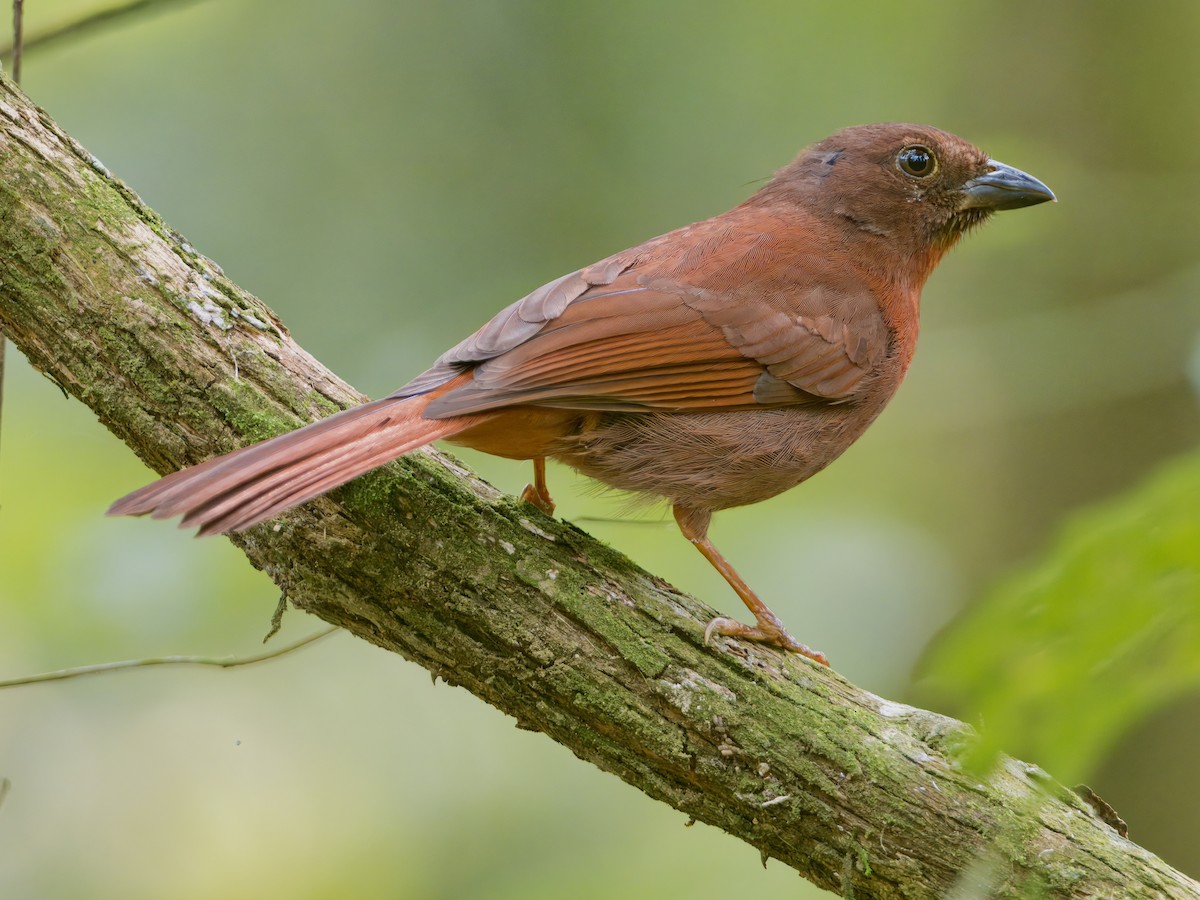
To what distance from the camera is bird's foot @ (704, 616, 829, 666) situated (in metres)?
3.04

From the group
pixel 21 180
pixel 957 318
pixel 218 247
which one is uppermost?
pixel 957 318

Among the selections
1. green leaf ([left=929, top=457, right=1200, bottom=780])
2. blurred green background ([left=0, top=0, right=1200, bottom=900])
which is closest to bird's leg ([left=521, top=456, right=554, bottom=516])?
blurred green background ([left=0, top=0, right=1200, bottom=900])

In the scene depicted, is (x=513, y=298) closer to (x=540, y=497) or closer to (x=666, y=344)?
(x=540, y=497)

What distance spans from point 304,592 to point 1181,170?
515cm

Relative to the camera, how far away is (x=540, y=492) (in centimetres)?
362

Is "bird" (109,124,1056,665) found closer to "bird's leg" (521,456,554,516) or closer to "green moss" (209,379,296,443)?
"bird's leg" (521,456,554,516)

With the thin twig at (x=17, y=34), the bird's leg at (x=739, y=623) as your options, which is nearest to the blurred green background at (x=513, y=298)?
the bird's leg at (x=739, y=623)

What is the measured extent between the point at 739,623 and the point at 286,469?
4.25 feet

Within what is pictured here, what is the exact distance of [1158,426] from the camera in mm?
5438

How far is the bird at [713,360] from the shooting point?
9.45 feet

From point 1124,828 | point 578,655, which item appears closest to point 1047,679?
point 578,655

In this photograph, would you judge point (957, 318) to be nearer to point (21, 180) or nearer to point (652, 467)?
point (652, 467)

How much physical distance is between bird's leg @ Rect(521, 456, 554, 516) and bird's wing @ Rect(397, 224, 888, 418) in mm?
411

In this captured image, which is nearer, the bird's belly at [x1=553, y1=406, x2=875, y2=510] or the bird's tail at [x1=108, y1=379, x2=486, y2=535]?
the bird's tail at [x1=108, y1=379, x2=486, y2=535]
